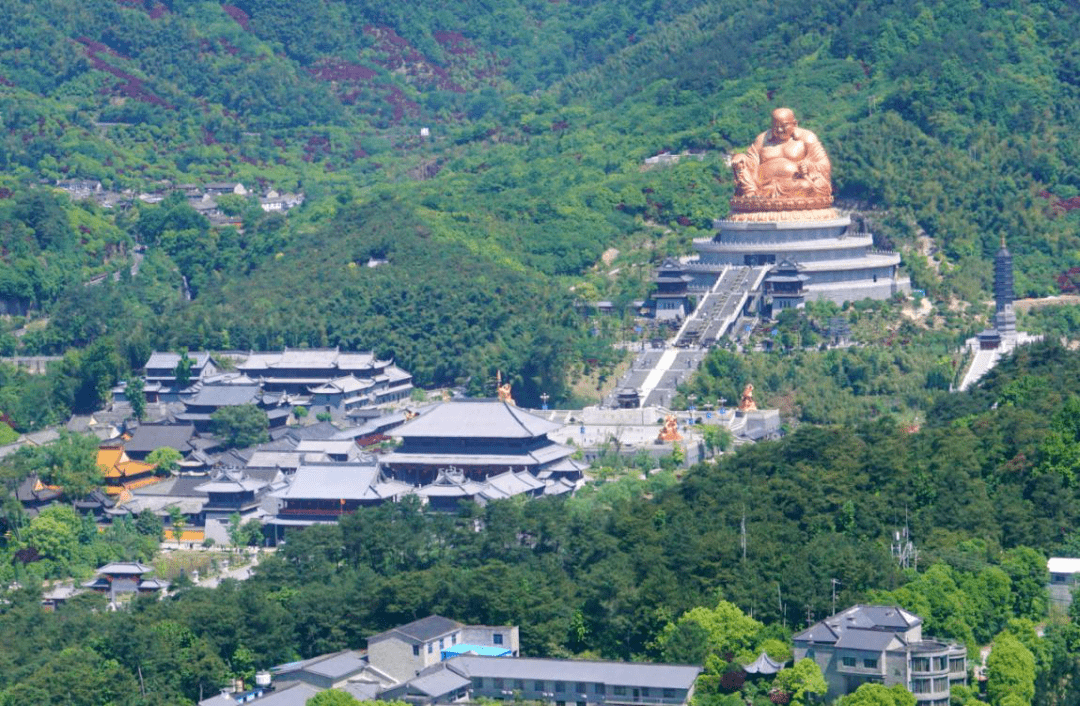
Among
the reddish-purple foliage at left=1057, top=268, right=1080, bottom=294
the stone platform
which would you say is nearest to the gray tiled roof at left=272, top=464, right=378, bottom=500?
the stone platform

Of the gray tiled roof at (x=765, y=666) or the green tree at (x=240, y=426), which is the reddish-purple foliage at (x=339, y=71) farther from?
the gray tiled roof at (x=765, y=666)

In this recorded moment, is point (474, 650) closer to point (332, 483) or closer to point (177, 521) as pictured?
point (332, 483)

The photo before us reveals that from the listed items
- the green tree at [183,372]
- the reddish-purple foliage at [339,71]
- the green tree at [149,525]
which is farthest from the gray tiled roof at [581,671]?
the reddish-purple foliage at [339,71]

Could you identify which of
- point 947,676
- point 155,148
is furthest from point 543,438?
point 155,148

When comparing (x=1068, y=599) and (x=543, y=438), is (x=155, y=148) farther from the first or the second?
(x=1068, y=599)

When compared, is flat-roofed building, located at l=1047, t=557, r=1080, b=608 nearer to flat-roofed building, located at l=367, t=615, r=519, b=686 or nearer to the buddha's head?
flat-roofed building, located at l=367, t=615, r=519, b=686
